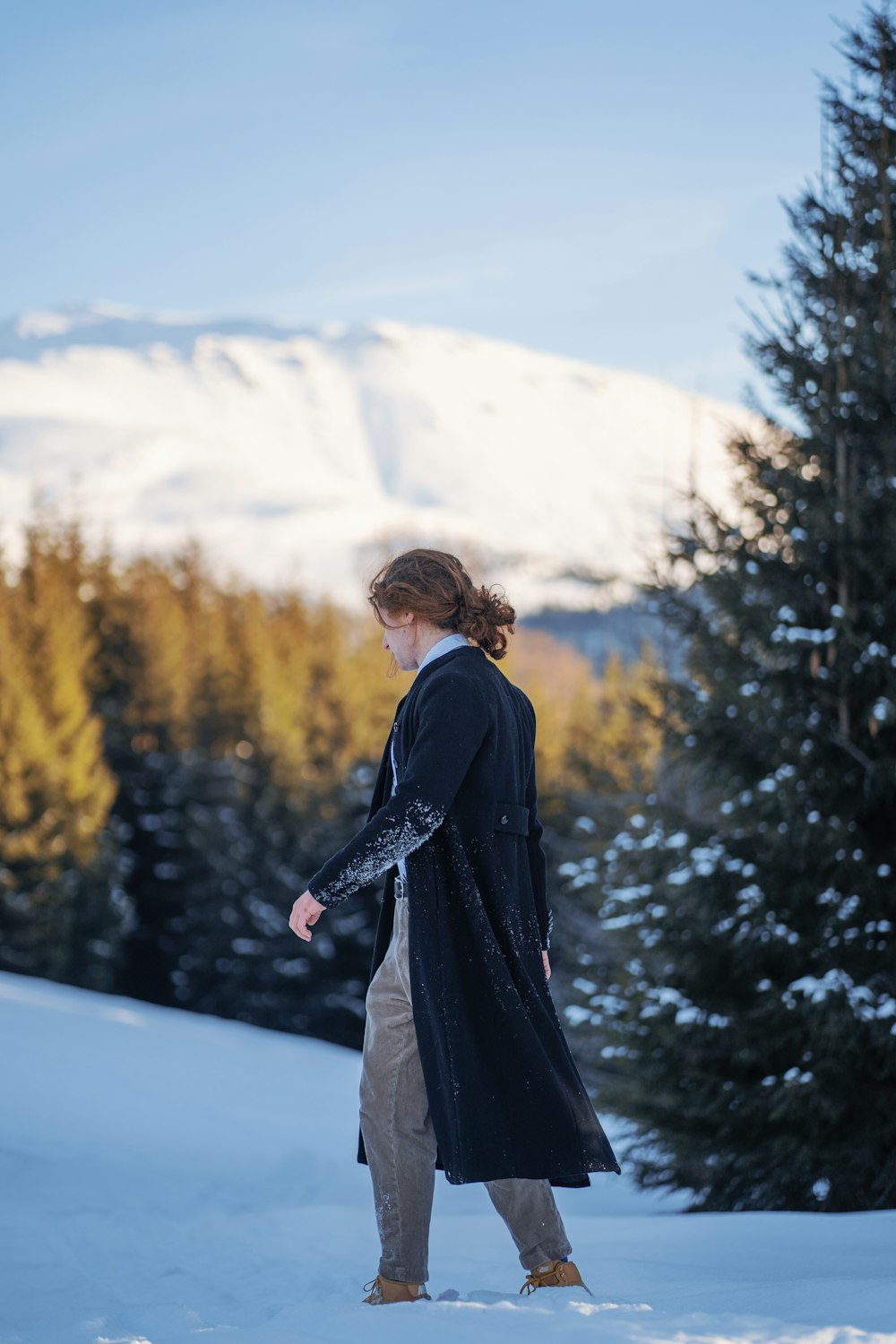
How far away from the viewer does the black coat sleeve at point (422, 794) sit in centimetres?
286

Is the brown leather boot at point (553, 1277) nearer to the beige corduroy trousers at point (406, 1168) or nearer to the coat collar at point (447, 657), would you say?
the beige corduroy trousers at point (406, 1168)

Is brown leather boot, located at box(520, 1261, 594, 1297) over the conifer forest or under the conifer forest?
under

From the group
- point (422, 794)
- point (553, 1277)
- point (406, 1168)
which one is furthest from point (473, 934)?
point (553, 1277)

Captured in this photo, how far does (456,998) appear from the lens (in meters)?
2.99

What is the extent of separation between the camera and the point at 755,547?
6.81 meters

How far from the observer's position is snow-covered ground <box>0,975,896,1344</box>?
2703 mm

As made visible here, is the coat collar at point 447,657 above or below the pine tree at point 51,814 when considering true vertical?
below

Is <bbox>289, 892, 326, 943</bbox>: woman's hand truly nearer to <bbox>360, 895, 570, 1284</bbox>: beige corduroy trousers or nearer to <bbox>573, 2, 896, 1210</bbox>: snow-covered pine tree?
<bbox>360, 895, 570, 1284</bbox>: beige corduroy trousers

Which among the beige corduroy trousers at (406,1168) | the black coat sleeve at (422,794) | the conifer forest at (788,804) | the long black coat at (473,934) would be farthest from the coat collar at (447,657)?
the conifer forest at (788,804)

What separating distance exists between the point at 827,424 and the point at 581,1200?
446 centimetres

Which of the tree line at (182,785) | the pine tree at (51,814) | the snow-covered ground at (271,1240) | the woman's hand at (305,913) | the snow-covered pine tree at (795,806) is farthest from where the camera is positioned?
the tree line at (182,785)

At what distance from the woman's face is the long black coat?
107 millimetres

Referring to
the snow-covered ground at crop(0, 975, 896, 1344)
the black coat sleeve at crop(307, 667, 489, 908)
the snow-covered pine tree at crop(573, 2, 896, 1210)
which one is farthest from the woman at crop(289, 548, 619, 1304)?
the snow-covered pine tree at crop(573, 2, 896, 1210)

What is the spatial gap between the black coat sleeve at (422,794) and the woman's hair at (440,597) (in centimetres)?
25
